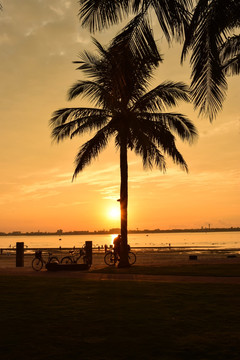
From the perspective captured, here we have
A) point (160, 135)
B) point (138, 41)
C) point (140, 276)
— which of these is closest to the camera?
point (138, 41)

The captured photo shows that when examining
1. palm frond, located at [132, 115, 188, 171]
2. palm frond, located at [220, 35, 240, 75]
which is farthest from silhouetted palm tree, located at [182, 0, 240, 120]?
palm frond, located at [132, 115, 188, 171]

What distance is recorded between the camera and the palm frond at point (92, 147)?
2256 cm

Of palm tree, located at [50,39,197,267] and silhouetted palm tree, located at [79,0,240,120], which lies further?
palm tree, located at [50,39,197,267]

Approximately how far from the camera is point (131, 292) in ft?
39.1

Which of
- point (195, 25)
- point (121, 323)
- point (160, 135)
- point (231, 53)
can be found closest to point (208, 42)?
point (195, 25)

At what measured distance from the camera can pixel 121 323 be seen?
8.07 meters

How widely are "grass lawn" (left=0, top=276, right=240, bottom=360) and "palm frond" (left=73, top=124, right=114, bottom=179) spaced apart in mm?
10858

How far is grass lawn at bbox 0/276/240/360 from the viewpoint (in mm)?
6234

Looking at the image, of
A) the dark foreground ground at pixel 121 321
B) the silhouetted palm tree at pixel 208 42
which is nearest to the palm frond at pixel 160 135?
the dark foreground ground at pixel 121 321

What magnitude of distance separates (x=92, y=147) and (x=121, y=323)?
1529 centimetres

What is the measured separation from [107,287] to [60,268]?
8428 millimetres

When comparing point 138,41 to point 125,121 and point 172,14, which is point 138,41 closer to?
point 172,14

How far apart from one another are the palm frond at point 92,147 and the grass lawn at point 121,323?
35.6 feet

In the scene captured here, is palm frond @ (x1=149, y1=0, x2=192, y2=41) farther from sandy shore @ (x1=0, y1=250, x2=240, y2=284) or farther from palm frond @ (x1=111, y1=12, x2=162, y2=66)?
sandy shore @ (x1=0, y1=250, x2=240, y2=284)
